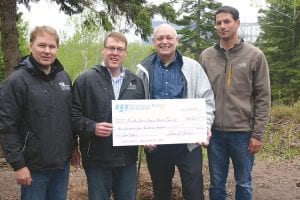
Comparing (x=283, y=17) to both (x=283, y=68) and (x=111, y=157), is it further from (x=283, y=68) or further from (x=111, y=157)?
(x=111, y=157)

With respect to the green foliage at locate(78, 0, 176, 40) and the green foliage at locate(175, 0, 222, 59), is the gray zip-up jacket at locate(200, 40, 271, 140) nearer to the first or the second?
the green foliage at locate(78, 0, 176, 40)

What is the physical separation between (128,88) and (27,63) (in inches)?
37.4

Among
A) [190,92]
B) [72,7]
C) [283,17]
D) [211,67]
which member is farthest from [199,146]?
[283,17]

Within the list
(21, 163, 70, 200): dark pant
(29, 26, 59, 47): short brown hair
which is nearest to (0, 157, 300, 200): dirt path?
(21, 163, 70, 200): dark pant

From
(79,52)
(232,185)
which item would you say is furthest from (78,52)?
(232,185)

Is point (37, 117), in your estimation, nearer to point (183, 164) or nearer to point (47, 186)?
point (47, 186)

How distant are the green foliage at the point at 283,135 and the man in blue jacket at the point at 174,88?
5911 mm

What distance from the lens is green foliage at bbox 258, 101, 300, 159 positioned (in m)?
10.1

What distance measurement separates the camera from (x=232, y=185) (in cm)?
659

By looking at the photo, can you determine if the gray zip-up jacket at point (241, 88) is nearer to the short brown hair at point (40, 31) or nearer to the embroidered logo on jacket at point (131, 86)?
the embroidered logo on jacket at point (131, 86)

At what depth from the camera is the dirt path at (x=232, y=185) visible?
6027mm

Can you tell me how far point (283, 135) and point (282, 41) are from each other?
1657 centimetres

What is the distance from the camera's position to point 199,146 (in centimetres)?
427

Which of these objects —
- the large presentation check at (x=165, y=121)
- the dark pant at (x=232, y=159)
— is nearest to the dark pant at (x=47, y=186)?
the large presentation check at (x=165, y=121)
